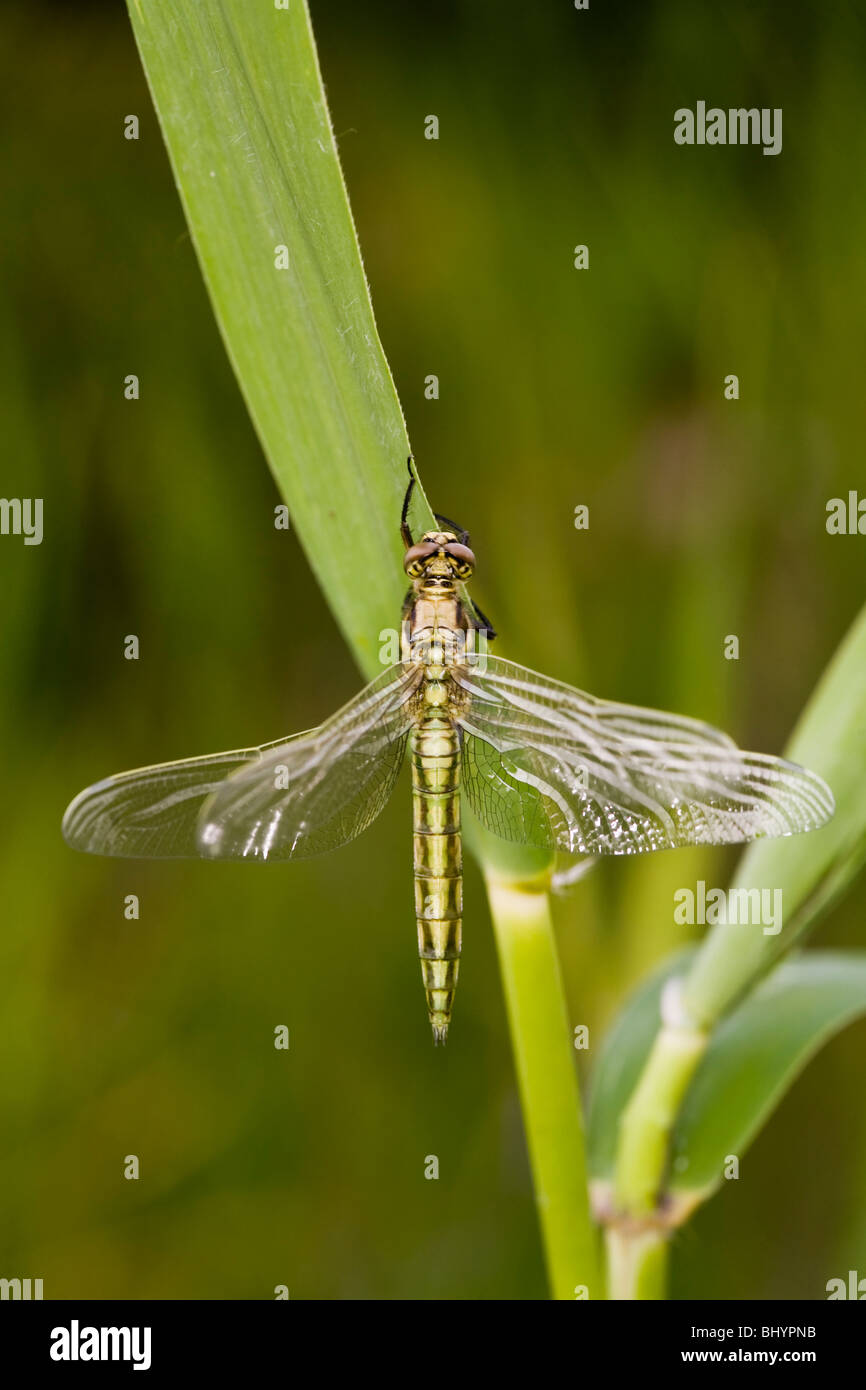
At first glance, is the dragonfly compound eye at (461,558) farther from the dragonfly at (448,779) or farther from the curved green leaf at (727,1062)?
the curved green leaf at (727,1062)

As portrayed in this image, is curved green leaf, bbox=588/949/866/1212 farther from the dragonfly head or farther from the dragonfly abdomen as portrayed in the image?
the dragonfly head

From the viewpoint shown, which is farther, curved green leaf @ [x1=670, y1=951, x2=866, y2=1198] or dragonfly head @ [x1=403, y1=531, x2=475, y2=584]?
curved green leaf @ [x1=670, y1=951, x2=866, y2=1198]

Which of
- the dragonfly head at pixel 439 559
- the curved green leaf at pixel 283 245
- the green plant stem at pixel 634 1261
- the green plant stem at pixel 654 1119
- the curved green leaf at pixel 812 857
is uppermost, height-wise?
the curved green leaf at pixel 283 245

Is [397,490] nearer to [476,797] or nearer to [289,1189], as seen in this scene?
[476,797]

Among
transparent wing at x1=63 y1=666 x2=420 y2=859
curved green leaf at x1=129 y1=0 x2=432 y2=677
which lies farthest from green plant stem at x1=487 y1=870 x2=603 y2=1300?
curved green leaf at x1=129 y1=0 x2=432 y2=677

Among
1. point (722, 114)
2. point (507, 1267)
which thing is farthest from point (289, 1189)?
point (722, 114)

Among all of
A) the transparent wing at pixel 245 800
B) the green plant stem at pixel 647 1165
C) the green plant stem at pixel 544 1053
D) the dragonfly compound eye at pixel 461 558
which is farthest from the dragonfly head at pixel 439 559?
the green plant stem at pixel 647 1165
